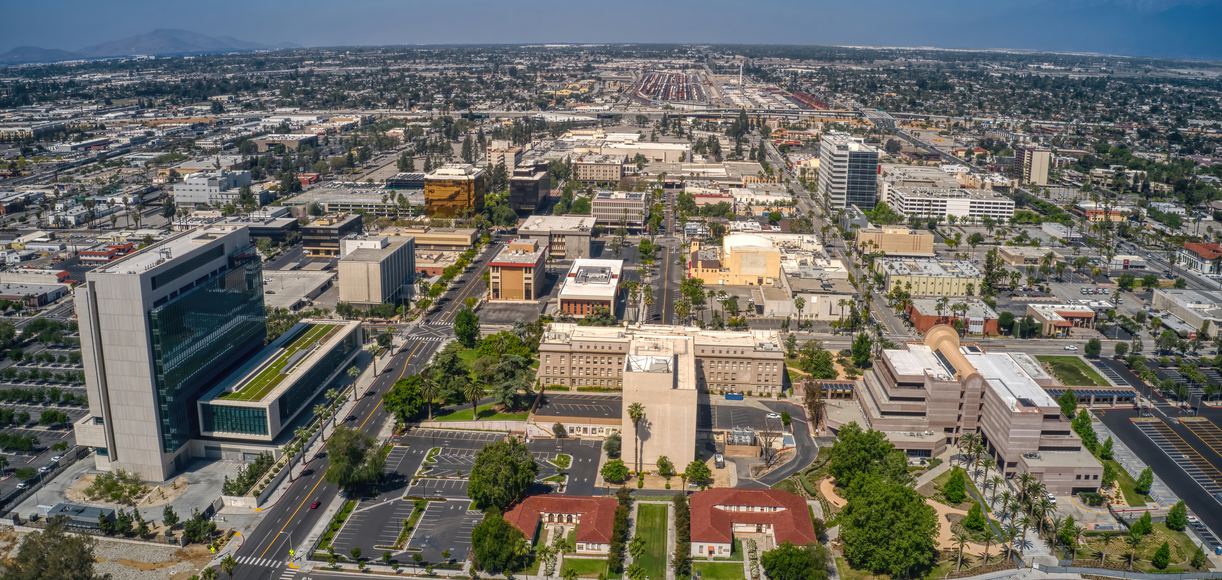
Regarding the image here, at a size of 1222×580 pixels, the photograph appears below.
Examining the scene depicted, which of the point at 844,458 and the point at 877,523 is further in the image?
the point at 844,458

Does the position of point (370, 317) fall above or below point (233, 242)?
below

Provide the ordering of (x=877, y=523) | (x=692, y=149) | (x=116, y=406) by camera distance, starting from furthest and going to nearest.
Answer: (x=692, y=149), (x=116, y=406), (x=877, y=523)

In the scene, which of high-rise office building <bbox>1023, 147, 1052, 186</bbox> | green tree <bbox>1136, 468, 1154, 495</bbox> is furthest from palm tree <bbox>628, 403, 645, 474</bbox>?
high-rise office building <bbox>1023, 147, 1052, 186</bbox>

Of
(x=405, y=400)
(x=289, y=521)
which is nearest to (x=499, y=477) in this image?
(x=289, y=521)

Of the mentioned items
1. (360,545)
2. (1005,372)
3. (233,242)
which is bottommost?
(360,545)

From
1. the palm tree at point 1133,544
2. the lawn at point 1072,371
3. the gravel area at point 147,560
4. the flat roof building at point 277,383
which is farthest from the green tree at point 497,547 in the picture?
the lawn at point 1072,371

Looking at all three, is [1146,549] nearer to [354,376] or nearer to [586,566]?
[586,566]

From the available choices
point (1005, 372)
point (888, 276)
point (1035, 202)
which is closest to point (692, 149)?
point (1035, 202)

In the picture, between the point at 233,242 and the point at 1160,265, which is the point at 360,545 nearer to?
the point at 233,242
